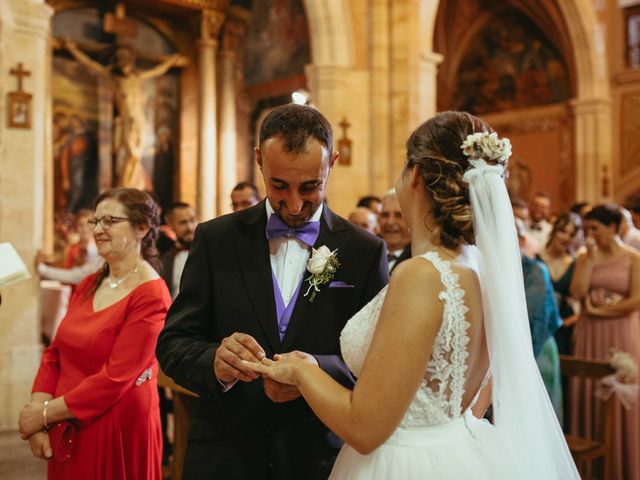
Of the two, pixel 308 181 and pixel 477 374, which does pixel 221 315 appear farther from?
pixel 477 374

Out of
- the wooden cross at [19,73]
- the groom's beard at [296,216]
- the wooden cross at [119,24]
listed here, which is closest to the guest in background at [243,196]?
the wooden cross at [19,73]

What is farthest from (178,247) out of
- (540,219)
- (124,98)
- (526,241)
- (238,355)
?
(124,98)

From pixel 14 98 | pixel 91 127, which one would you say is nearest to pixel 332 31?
pixel 14 98

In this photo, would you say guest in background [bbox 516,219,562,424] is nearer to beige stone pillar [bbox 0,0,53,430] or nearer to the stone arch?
beige stone pillar [bbox 0,0,53,430]

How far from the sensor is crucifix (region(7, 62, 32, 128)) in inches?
244

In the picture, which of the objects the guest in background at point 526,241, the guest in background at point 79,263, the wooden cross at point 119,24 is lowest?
the guest in background at point 79,263

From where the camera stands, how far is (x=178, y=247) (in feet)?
18.7

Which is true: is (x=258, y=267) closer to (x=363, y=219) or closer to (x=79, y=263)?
(x=363, y=219)

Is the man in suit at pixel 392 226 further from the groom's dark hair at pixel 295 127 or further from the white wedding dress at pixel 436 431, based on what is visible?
the white wedding dress at pixel 436 431

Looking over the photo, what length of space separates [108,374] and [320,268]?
3.89ft

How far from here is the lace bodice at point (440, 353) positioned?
1822mm

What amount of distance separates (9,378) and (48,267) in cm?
107

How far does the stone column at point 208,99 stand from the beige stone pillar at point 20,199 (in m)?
7.20

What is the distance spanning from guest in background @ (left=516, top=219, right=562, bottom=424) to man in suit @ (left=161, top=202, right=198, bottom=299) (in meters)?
2.56
